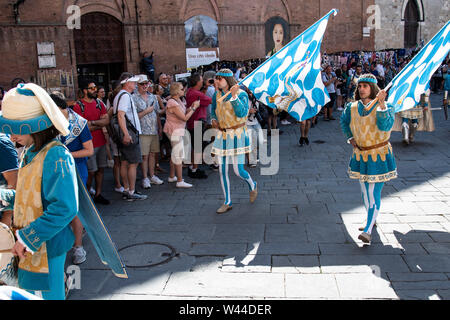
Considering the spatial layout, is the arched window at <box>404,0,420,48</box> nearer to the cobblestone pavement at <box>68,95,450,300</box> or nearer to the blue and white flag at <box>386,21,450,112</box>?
the cobblestone pavement at <box>68,95,450,300</box>

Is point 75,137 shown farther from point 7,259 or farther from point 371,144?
point 371,144

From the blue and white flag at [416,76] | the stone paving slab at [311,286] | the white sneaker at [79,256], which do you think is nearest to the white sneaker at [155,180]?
the white sneaker at [79,256]

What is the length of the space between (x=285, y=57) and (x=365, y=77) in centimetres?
130

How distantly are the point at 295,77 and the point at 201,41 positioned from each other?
15283 mm

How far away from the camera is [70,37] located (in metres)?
17.0

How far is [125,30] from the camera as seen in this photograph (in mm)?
18281

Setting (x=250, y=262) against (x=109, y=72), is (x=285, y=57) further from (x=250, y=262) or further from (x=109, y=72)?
(x=109, y=72)

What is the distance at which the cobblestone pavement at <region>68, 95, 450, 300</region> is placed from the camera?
13.7 feet

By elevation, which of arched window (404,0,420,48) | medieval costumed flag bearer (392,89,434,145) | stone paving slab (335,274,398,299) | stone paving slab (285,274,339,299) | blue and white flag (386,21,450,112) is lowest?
stone paving slab (285,274,339,299)

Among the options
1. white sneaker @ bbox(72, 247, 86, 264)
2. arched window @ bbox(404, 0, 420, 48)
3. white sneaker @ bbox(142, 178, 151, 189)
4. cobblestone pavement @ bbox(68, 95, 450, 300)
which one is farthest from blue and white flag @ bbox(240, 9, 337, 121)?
arched window @ bbox(404, 0, 420, 48)

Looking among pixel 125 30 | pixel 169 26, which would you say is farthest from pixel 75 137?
pixel 169 26

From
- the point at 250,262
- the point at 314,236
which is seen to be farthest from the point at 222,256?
the point at 314,236

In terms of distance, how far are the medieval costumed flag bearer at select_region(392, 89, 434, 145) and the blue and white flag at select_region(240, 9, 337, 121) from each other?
4.20 m

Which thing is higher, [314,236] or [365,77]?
[365,77]
